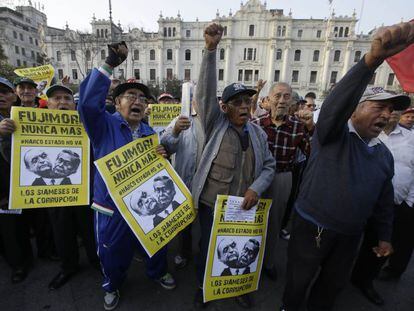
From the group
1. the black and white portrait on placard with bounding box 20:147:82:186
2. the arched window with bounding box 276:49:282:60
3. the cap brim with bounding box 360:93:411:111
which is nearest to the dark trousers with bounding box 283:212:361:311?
the cap brim with bounding box 360:93:411:111

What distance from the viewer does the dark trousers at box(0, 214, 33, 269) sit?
271cm

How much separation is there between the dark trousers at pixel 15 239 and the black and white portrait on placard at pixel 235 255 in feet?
8.02

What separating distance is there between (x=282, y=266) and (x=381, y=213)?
1.59 m

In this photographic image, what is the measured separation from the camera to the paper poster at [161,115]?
445 cm

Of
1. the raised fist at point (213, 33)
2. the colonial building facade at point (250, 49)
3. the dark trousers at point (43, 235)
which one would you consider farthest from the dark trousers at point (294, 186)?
the colonial building facade at point (250, 49)

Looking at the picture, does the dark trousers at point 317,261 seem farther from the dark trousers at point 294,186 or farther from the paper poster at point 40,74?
the paper poster at point 40,74

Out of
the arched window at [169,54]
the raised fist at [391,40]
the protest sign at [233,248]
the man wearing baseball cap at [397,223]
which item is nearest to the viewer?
the raised fist at [391,40]

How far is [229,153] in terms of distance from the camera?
2.18m

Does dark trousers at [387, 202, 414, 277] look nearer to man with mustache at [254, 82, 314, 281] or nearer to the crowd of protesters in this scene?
the crowd of protesters

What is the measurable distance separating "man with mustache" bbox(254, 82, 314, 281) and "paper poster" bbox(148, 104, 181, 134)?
6.71ft

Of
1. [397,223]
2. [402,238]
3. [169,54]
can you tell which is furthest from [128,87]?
[169,54]

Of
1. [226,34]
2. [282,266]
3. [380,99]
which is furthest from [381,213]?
[226,34]

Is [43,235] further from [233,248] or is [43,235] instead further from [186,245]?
[233,248]

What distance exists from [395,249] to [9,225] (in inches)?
190
